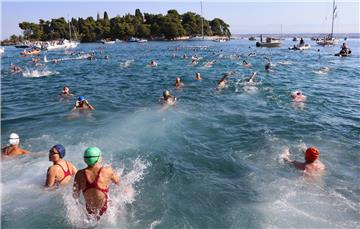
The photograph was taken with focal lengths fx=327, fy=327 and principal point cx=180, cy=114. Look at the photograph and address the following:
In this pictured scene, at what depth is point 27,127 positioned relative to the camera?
14.5 metres

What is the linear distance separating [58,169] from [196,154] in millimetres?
5073

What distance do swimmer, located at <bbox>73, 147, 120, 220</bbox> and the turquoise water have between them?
786 millimetres

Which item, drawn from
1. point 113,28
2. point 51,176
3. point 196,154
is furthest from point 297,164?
point 113,28

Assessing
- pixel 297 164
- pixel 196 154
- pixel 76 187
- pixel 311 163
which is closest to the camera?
pixel 76 187

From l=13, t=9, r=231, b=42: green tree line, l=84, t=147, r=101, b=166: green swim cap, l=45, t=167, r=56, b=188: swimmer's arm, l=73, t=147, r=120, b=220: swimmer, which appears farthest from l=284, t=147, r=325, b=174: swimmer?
l=13, t=9, r=231, b=42: green tree line

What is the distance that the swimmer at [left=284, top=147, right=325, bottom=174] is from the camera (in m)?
9.15

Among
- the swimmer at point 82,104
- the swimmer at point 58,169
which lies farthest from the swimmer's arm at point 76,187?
the swimmer at point 82,104

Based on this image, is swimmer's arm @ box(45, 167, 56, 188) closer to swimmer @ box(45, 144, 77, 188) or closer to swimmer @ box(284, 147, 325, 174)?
swimmer @ box(45, 144, 77, 188)

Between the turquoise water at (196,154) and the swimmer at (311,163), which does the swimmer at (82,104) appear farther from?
the swimmer at (311,163)

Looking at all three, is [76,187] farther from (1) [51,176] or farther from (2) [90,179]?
(1) [51,176]

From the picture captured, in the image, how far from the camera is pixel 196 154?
1122cm

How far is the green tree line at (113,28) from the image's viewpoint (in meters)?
132

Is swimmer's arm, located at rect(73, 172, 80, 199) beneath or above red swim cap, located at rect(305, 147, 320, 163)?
above

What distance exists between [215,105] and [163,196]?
10037 mm
